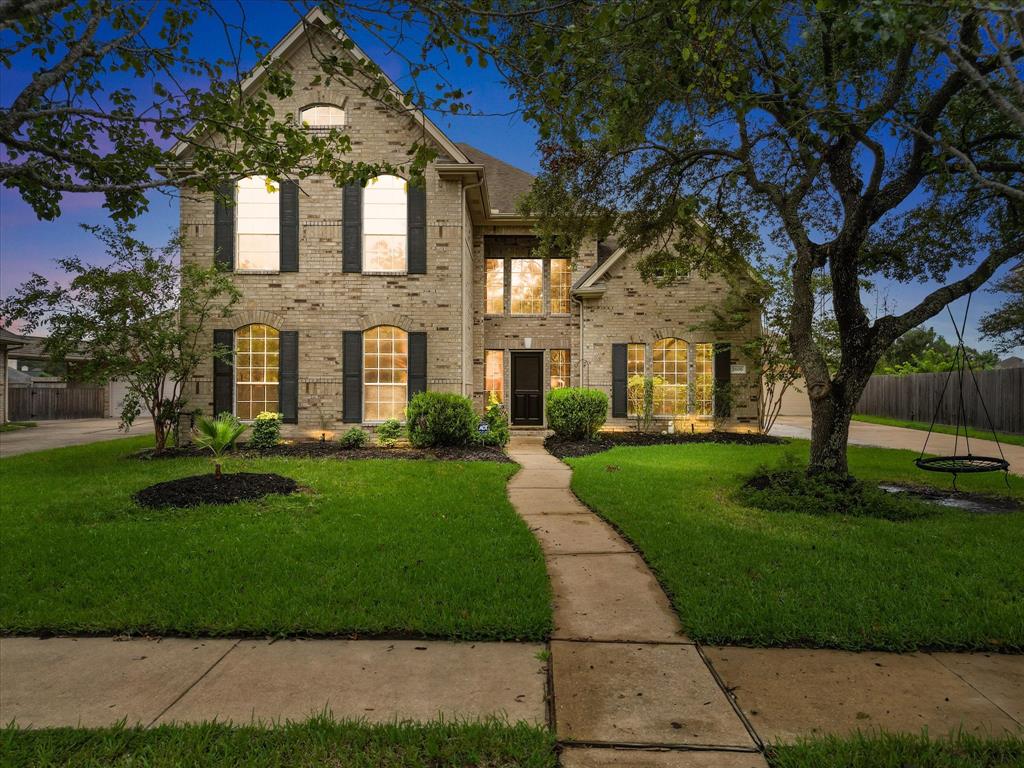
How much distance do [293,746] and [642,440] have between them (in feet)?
40.9

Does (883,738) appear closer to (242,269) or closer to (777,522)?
(777,522)

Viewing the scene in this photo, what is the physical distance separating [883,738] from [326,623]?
2.91 m

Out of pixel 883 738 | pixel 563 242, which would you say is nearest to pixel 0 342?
pixel 563 242

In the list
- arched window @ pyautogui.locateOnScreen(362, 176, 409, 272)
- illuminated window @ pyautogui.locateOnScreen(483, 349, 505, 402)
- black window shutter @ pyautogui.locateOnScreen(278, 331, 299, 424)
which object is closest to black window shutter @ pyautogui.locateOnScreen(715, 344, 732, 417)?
illuminated window @ pyautogui.locateOnScreen(483, 349, 505, 402)

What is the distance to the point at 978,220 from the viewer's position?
767 cm

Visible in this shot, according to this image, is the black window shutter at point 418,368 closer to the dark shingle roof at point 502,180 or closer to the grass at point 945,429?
the dark shingle roof at point 502,180

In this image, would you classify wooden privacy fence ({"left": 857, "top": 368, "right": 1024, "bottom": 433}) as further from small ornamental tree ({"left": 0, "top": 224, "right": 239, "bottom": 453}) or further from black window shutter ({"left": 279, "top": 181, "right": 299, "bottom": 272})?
small ornamental tree ({"left": 0, "top": 224, "right": 239, "bottom": 453})

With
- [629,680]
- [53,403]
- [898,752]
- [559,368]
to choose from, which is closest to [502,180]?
[559,368]

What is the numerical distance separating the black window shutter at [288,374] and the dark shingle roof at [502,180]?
259 inches

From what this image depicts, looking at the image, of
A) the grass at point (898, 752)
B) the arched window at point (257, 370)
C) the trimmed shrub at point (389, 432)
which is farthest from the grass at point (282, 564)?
the arched window at point (257, 370)

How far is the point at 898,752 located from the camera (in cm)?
232

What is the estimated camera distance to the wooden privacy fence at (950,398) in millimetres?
16955

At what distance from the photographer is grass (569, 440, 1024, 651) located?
11.2 feet

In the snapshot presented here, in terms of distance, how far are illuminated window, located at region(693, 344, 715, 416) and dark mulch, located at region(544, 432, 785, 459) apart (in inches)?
30.0
